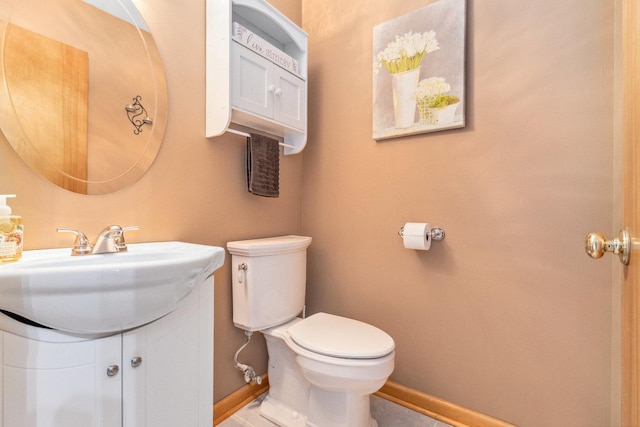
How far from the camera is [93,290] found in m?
0.63

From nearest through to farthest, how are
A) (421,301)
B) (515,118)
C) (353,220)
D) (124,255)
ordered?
1. (124,255)
2. (515,118)
3. (421,301)
4. (353,220)

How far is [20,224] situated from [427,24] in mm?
1694

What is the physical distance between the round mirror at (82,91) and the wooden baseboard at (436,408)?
1540mm

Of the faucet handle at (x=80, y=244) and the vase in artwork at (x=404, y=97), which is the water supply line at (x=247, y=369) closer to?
the faucet handle at (x=80, y=244)

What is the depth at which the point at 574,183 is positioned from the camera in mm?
1134

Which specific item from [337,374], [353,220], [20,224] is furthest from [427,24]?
[20,224]

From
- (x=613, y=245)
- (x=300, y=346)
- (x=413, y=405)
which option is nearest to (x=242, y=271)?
(x=300, y=346)

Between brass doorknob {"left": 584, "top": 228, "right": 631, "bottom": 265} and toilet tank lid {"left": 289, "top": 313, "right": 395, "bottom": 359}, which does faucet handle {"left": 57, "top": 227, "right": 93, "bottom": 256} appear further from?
brass doorknob {"left": 584, "top": 228, "right": 631, "bottom": 265}

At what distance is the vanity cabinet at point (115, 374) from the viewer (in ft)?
2.12

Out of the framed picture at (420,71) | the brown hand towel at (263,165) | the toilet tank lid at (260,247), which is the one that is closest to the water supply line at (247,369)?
the toilet tank lid at (260,247)

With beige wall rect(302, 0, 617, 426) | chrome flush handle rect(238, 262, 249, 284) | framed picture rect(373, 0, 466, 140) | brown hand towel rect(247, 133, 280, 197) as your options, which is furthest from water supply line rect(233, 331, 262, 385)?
framed picture rect(373, 0, 466, 140)

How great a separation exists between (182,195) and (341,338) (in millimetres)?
872

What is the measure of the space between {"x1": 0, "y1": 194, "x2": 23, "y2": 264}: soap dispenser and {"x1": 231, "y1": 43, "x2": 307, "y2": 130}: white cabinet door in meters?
0.80

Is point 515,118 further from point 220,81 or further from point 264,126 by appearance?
point 220,81
